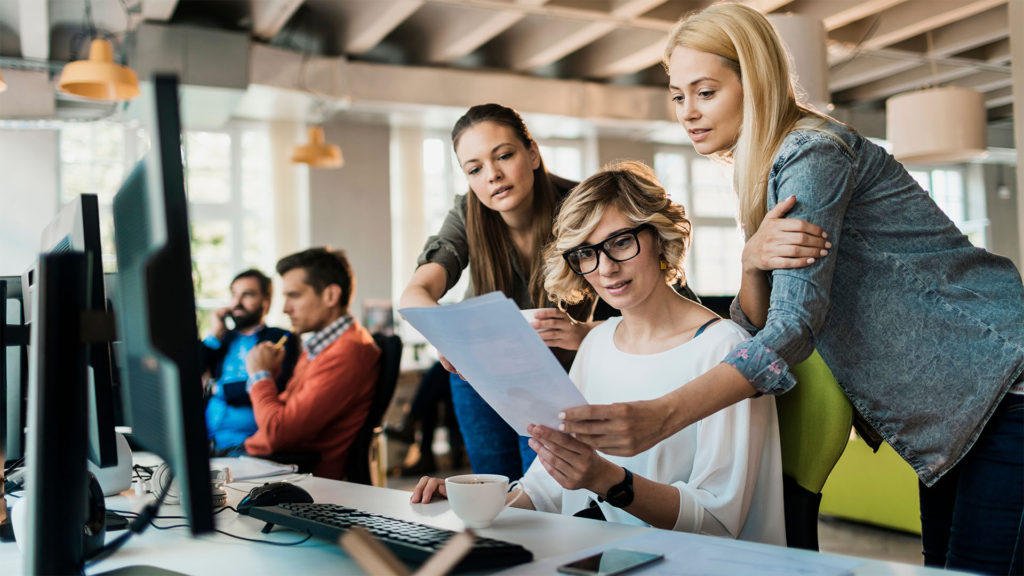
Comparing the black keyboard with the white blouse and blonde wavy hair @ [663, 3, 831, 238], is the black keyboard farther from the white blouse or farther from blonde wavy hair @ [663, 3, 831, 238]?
blonde wavy hair @ [663, 3, 831, 238]

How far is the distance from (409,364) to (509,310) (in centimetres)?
611

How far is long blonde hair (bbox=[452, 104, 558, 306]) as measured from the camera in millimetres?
2080

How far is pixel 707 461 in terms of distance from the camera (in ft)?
4.45

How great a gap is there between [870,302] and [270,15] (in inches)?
217

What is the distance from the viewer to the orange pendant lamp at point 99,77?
3.96 meters

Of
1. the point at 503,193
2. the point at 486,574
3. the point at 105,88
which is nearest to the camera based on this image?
the point at 486,574

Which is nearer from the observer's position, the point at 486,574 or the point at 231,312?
the point at 486,574

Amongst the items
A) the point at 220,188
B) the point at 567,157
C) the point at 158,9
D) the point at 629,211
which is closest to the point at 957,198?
the point at 567,157

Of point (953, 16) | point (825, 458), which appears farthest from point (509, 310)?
point (953, 16)

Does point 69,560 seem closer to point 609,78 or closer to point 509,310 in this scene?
point 509,310

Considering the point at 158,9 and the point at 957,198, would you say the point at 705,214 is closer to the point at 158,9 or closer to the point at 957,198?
the point at 957,198

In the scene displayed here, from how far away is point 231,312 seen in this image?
12.7 feet

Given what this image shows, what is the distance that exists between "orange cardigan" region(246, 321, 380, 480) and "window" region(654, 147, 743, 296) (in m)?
7.33

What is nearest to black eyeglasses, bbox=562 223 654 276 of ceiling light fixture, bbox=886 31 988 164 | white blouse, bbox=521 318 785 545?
white blouse, bbox=521 318 785 545
